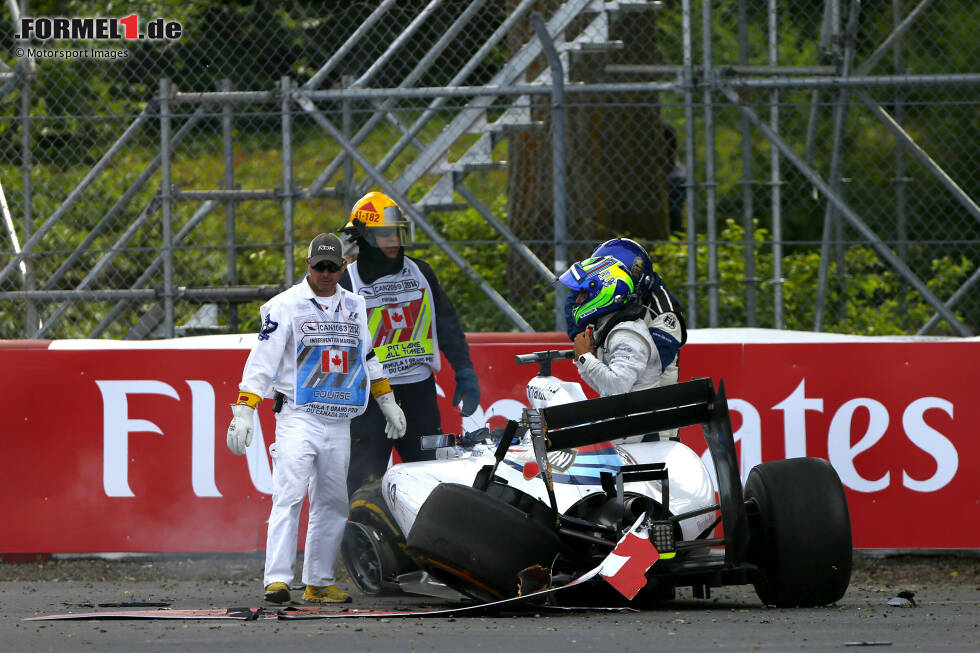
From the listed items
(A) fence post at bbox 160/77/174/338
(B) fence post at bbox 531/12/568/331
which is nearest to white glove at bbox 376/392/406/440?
(B) fence post at bbox 531/12/568/331

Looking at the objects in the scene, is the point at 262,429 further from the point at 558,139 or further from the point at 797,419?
the point at 797,419

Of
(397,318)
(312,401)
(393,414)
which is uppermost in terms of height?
(397,318)

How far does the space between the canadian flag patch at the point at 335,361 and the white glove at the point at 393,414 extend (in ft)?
1.24

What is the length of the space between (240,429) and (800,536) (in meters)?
2.66

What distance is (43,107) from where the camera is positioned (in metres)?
14.8

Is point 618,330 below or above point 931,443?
above

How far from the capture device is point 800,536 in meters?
6.33

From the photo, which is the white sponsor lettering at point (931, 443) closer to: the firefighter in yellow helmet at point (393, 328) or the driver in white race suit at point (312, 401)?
the firefighter in yellow helmet at point (393, 328)

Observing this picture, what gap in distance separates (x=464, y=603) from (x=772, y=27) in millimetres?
6437

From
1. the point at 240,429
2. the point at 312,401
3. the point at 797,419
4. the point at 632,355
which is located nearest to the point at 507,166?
the point at 797,419

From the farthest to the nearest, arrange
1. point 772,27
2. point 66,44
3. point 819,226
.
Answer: point 819,226
point 66,44
point 772,27

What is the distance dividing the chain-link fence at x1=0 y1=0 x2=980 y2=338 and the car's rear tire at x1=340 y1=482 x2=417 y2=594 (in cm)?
272

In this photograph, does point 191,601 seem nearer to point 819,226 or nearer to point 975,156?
point 975,156

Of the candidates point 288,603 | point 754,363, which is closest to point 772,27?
point 754,363
